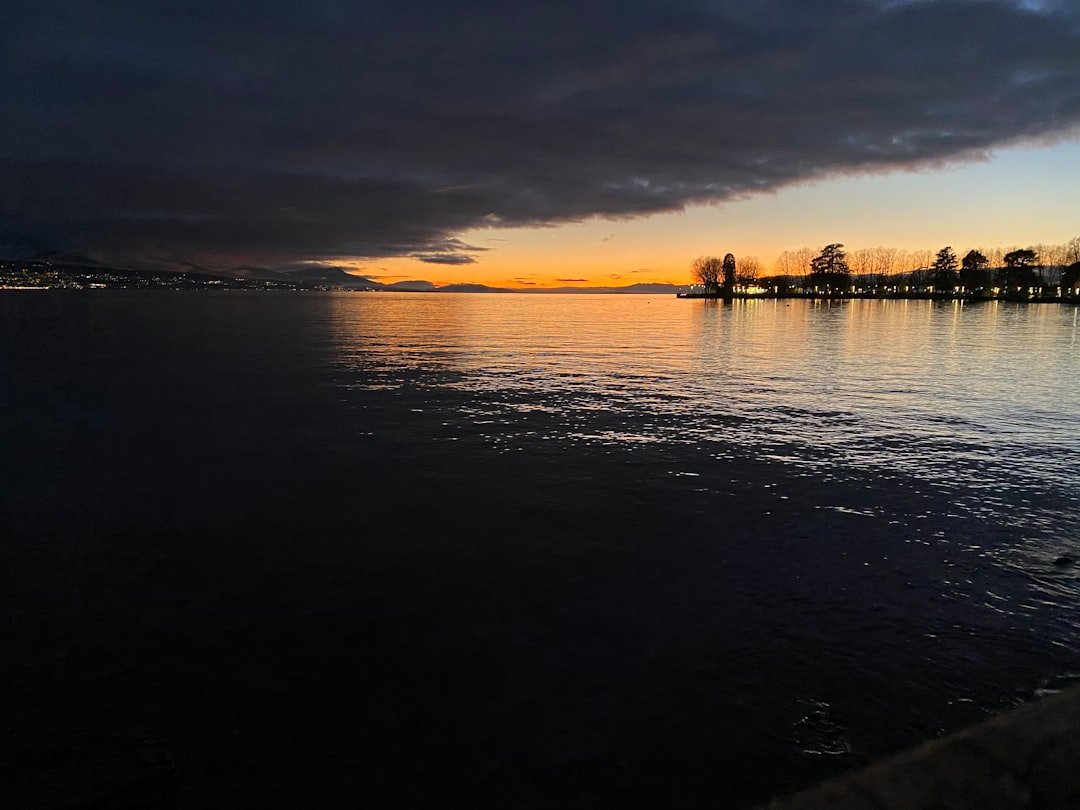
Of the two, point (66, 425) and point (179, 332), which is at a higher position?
point (179, 332)

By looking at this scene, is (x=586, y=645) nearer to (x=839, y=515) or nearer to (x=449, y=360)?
(x=839, y=515)

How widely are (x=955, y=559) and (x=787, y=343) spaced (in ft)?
211

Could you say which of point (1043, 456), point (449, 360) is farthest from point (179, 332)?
point (1043, 456)

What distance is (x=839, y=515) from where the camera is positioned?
17.8 metres

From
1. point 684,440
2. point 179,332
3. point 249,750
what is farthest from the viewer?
point 179,332

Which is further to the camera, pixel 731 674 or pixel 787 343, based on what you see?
pixel 787 343

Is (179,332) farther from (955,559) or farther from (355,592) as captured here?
(955,559)

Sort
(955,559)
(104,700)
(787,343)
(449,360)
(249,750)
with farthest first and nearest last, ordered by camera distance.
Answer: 1. (787,343)
2. (449,360)
3. (955,559)
4. (104,700)
5. (249,750)

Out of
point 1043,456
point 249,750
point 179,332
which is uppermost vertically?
point 179,332

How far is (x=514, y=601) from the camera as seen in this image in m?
13.2

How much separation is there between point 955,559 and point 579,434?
51.1 feet

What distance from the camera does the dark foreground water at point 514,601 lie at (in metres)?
8.89

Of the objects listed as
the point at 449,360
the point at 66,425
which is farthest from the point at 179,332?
the point at 66,425

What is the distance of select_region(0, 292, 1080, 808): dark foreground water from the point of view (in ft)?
29.2
